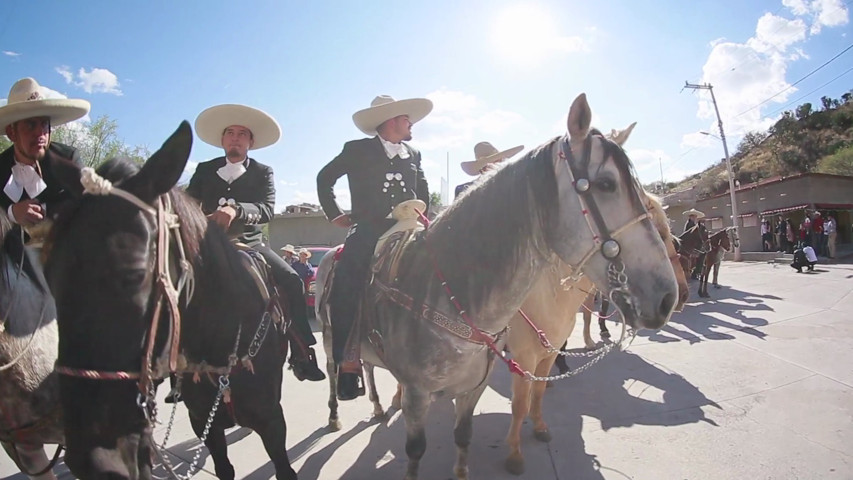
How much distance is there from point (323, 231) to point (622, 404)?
23.0 metres

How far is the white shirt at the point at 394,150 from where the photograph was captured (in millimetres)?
3021

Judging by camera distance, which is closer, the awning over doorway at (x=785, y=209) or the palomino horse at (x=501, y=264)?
the palomino horse at (x=501, y=264)

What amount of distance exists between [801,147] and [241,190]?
186ft

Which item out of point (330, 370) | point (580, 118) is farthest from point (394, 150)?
point (330, 370)

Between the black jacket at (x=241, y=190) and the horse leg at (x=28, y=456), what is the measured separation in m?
1.69

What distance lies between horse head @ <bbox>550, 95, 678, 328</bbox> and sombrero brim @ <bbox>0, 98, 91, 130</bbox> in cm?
290

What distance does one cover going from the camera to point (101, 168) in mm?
1541

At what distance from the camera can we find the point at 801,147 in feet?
136

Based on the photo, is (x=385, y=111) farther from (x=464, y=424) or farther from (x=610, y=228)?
(x=464, y=424)

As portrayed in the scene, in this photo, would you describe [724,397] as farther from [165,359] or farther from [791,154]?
[791,154]

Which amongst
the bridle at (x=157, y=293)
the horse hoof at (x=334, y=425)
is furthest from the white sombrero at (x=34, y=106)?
the horse hoof at (x=334, y=425)

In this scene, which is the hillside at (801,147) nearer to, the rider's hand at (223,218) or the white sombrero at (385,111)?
the white sombrero at (385,111)

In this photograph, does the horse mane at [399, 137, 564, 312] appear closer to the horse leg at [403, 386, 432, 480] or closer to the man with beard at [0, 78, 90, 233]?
the horse leg at [403, 386, 432, 480]

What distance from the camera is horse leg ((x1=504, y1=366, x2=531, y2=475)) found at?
3178 millimetres
